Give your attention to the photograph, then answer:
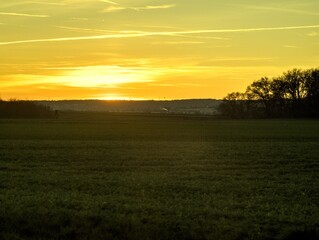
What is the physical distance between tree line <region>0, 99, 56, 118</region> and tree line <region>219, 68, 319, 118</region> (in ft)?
170

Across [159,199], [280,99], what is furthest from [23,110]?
[159,199]

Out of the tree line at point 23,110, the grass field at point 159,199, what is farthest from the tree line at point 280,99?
the grass field at point 159,199

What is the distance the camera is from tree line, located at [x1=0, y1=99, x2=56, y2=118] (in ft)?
437

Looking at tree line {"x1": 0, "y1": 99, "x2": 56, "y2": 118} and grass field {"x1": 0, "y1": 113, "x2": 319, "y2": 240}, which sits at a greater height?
tree line {"x1": 0, "y1": 99, "x2": 56, "y2": 118}

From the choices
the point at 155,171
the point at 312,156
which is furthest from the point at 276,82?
the point at 155,171

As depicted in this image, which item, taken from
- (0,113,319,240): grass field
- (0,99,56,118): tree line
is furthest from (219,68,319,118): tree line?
(0,113,319,240): grass field

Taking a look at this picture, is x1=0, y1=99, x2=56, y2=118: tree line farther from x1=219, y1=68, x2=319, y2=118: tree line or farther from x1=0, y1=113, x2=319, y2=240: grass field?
x1=0, y1=113, x2=319, y2=240: grass field

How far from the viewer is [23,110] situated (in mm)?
134500

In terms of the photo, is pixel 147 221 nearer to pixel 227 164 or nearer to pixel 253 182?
pixel 253 182

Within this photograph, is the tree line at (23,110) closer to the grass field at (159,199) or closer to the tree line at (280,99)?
the tree line at (280,99)

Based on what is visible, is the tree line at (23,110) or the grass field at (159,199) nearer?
the grass field at (159,199)

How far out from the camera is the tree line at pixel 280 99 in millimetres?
137750

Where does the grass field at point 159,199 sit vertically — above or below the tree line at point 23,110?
below

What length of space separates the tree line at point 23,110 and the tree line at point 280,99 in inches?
2041
